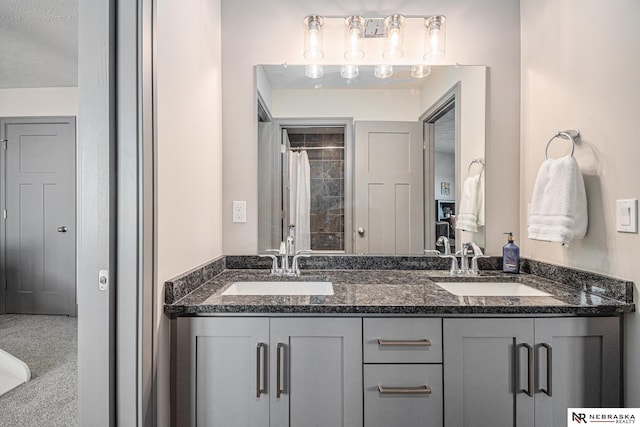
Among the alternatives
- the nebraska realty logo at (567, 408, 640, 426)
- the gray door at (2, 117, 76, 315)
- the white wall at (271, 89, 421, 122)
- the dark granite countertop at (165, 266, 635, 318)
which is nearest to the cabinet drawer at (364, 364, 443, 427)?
the dark granite countertop at (165, 266, 635, 318)

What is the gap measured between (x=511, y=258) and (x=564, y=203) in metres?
0.47

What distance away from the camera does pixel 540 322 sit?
4.09 ft

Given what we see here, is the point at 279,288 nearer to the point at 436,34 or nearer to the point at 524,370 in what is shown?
the point at 524,370

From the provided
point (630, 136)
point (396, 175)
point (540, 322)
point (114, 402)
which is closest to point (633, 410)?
point (540, 322)

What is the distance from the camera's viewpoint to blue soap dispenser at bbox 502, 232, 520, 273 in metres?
1.79

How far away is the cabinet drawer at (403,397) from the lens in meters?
1.24

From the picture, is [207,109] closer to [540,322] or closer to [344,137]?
[344,137]

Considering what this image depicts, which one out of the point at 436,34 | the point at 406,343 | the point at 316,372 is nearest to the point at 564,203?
the point at 406,343

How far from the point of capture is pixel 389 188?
191 cm

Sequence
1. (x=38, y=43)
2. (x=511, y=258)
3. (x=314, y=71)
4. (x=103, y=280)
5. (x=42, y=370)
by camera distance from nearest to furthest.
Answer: (x=103, y=280) < (x=511, y=258) < (x=314, y=71) < (x=42, y=370) < (x=38, y=43)

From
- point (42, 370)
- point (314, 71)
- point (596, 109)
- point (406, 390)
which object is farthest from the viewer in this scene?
point (42, 370)

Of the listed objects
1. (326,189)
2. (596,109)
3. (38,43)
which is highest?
(38,43)

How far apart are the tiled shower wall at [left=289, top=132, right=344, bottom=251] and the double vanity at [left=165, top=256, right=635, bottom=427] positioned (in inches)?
27.0

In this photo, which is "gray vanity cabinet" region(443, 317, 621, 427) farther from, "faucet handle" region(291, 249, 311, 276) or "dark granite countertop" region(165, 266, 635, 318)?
"faucet handle" region(291, 249, 311, 276)
